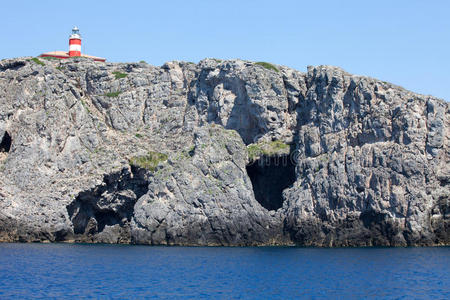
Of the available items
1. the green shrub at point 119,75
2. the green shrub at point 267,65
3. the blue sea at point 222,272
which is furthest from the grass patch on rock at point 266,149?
the green shrub at point 119,75

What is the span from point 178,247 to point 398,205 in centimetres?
2462

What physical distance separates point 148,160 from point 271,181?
1680cm

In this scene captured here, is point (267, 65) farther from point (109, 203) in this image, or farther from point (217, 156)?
point (109, 203)

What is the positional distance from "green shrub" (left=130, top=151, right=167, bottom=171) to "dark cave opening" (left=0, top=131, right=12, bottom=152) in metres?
15.5

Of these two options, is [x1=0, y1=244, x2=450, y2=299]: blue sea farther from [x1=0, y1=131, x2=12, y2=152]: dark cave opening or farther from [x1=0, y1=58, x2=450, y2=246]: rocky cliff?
[x1=0, y1=131, x2=12, y2=152]: dark cave opening

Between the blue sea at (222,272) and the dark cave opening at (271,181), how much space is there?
51.1 ft

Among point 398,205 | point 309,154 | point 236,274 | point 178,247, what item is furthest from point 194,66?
point 236,274

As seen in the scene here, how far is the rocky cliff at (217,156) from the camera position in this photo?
8419cm

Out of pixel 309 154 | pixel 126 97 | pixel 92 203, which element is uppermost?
pixel 126 97

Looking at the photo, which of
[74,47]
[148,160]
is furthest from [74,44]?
[148,160]

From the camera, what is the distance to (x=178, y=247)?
83312 mm

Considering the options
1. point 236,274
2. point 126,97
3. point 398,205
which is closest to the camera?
point 236,274

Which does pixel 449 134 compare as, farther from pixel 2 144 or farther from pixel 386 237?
pixel 2 144

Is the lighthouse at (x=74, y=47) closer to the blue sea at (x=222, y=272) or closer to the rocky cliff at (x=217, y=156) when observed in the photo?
the rocky cliff at (x=217, y=156)
